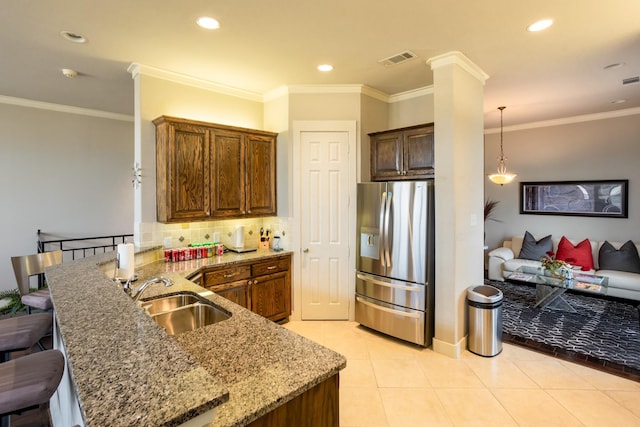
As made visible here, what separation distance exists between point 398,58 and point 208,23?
176 cm

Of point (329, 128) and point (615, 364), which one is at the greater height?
point (329, 128)

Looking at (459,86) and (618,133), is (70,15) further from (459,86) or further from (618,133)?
(618,133)

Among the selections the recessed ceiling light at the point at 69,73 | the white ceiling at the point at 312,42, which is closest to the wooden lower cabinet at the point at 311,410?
the white ceiling at the point at 312,42

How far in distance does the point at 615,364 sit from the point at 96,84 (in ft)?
20.1

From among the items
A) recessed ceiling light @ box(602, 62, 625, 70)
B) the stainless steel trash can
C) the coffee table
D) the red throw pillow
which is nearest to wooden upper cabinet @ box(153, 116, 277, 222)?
the stainless steel trash can

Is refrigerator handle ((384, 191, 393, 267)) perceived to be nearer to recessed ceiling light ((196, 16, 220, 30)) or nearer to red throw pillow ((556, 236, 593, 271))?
recessed ceiling light ((196, 16, 220, 30))

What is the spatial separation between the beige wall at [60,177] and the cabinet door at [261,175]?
264 cm

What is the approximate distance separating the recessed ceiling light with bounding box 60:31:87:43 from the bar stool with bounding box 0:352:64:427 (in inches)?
97.1

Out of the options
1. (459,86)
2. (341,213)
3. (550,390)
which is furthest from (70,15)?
(550,390)

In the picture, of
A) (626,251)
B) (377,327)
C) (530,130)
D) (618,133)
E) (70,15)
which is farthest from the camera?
(530,130)

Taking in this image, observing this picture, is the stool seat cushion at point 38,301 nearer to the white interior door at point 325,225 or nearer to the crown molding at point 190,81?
the crown molding at point 190,81

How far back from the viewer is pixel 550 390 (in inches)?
104

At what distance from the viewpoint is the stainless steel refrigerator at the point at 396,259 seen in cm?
333

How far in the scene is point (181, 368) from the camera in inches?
35.9
